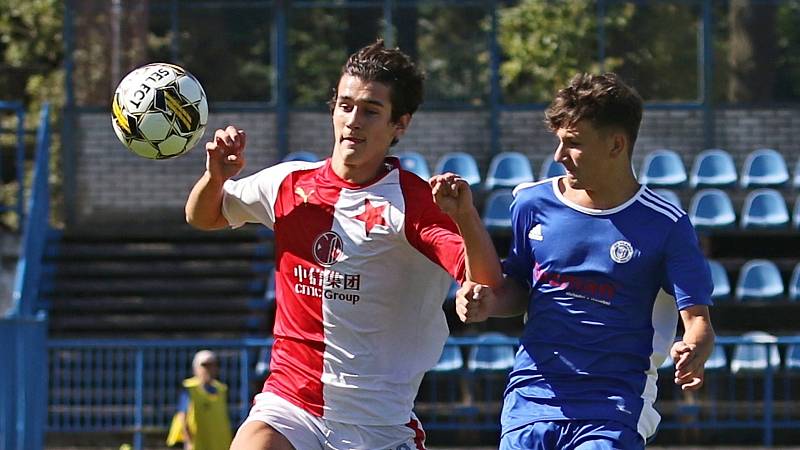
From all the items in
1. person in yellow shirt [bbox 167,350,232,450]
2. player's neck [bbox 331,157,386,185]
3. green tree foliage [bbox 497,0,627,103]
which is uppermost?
green tree foliage [bbox 497,0,627,103]

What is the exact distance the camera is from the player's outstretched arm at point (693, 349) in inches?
203

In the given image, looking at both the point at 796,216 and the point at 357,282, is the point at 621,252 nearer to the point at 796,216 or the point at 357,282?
the point at 357,282

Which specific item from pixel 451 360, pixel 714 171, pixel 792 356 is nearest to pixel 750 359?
pixel 792 356

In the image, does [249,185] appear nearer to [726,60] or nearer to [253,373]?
[253,373]

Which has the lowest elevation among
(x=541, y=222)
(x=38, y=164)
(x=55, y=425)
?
(x=55, y=425)

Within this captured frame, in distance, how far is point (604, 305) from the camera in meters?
5.49

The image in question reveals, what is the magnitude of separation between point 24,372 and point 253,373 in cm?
195

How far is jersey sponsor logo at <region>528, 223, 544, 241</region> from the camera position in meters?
5.61

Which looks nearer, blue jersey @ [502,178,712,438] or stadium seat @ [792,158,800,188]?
blue jersey @ [502,178,712,438]

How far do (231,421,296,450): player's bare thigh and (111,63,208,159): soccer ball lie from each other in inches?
47.3

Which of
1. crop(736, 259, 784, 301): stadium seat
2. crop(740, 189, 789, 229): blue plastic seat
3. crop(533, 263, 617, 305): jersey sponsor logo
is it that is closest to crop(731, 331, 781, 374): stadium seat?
crop(736, 259, 784, 301): stadium seat

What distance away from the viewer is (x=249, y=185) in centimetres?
615

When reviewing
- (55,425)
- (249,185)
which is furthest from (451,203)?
(55,425)

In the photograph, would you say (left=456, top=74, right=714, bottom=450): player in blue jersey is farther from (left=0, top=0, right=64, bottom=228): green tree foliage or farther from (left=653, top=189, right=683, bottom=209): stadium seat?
(left=0, top=0, right=64, bottom=228): green tree foliage
